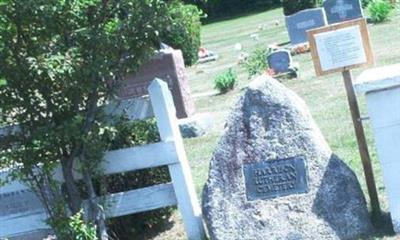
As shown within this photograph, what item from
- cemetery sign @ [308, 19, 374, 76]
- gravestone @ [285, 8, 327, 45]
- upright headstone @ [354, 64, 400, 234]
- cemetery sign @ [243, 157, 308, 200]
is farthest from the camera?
gravestone @ [285, 8, 327, 45]

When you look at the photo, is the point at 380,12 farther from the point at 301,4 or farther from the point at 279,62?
the point at 279,62

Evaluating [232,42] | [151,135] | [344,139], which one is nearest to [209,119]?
[344,139]

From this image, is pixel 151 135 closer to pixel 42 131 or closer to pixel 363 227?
pixel 42 131

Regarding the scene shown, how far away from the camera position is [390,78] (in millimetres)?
5270

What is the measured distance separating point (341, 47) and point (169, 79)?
21.6 feet

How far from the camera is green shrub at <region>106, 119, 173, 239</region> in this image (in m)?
6.51

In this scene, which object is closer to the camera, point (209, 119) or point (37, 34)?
point (37, 34)

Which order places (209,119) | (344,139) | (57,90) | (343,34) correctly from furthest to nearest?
1. (209,119)
2. (344,139)
3. (57,90)
4. (343,34)

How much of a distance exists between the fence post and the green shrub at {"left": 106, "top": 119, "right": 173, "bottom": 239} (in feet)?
1.30

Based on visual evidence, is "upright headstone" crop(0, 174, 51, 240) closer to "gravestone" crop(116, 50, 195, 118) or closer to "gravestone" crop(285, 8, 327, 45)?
"gravestone" crop(116, 50, 195, 118)

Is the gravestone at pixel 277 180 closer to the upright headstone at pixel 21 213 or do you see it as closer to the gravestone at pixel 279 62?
the upright headstone at pixel 21 213

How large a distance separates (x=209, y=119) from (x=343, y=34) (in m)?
5.92

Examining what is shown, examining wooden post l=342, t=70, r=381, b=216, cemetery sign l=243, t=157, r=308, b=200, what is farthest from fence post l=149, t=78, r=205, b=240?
wooden post l=342, t=70, r=381, b=216

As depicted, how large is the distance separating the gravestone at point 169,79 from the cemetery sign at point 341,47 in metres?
6.24
